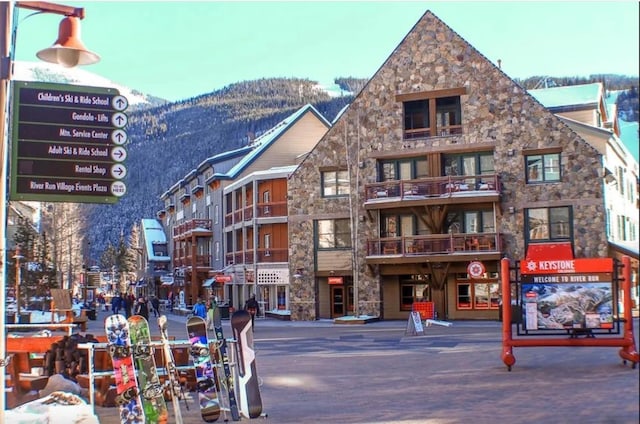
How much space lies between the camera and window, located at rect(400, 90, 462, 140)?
33156 mm

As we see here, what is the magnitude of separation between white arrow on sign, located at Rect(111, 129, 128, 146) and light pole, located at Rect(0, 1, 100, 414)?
128cm

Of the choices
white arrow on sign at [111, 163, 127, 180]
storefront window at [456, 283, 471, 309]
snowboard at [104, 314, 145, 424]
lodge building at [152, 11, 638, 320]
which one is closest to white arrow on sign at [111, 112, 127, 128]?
white arrow on sign at [111, 163, 127, 180]

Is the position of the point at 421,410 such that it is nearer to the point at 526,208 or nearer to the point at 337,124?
the point at 526,208

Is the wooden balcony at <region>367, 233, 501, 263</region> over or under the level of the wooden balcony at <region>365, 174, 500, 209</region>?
under

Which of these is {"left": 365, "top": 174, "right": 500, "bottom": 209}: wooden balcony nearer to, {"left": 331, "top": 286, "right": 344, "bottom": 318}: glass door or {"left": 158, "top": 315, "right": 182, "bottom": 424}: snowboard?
{"left": 331, "top": 286, "right": 344, "bottom": 318}: glass door

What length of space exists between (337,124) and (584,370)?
23772mm

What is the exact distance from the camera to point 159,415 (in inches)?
364

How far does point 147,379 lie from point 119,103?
3317 mm

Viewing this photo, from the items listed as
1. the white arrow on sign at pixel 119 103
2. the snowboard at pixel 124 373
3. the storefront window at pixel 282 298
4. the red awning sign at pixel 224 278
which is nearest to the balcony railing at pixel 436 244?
the storefront window at pixel 282 298

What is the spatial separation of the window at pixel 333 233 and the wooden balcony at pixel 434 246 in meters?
1.68

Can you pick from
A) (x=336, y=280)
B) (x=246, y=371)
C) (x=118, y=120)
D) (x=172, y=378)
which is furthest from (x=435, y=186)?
A: (x=118, y=120)

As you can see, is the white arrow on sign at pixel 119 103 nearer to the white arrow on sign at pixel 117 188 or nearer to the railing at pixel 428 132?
the white arrow on sign at pixel 117 188

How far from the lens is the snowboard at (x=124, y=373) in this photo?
9.12 m

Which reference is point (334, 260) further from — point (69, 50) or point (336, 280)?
point (69, 50)
